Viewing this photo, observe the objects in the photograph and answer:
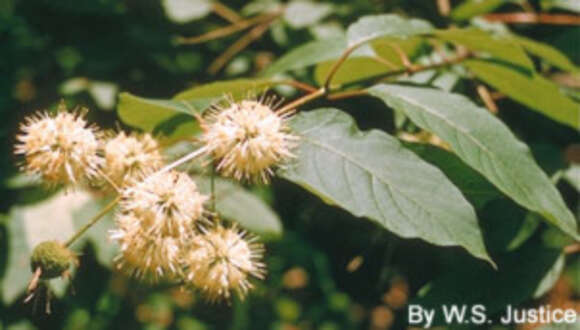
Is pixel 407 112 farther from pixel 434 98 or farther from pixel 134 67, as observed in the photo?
pixel 134 67

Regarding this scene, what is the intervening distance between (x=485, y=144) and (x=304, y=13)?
124 centimetres

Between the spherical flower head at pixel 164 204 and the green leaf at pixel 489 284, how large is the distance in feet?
2.30

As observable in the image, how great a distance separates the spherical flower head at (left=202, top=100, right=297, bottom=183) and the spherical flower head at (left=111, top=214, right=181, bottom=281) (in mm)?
193

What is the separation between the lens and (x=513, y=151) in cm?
143

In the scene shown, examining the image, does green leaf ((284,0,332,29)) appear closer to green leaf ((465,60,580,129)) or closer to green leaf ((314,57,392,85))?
green leaf ((314,57,392,85))

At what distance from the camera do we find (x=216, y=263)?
140 cm

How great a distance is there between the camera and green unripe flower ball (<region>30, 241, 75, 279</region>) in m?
1.30

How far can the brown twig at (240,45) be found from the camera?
270 cm

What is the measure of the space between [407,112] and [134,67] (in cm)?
156

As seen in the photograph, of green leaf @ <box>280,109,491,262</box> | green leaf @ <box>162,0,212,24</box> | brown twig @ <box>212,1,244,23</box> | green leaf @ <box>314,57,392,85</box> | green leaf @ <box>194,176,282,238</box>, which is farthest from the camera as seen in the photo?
brown twig @ <box>212,1,244,23</box>

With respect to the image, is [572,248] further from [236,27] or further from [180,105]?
[236,27]

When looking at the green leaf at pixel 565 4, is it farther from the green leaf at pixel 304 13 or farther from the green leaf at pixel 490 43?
the green leaf at pixel 304 13

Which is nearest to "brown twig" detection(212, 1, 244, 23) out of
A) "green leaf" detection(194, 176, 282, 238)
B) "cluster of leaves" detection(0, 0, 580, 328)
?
"cluster of leaves" detection(0, 0, 580, 328)

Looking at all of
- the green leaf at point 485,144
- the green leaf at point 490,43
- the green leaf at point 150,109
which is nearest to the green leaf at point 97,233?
the green leaf at point 150,109
